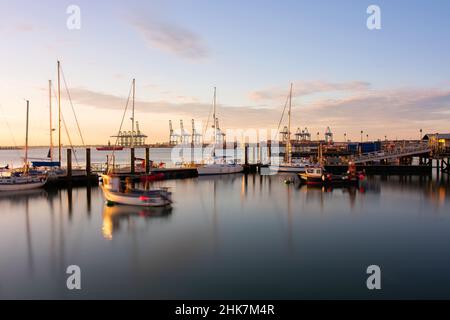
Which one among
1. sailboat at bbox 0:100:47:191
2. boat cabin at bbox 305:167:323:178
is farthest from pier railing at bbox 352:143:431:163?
sailboat at bbox 0:100:47:191

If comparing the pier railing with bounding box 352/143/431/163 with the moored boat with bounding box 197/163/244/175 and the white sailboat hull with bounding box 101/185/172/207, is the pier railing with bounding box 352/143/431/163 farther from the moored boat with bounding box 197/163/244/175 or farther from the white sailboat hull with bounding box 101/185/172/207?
the white sailboat hull with bounding box 101/185/172/207

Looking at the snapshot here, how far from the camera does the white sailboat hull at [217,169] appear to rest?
6694 cm

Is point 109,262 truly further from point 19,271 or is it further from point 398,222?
point 398,222

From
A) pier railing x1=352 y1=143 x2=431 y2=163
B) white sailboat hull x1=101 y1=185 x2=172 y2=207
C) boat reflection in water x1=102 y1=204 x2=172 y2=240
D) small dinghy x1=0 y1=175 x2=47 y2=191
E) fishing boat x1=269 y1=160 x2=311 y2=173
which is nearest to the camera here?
boat reflection in water x1=102 y1=204 x2=172 y2=240

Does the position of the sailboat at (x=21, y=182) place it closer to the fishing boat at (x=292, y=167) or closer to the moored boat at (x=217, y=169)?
the moored boat at (x=217, y=169)

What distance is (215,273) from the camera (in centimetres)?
1723

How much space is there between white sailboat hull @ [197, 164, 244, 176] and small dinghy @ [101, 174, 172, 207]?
3289 cm

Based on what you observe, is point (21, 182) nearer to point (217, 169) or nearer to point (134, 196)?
point (134, 196)

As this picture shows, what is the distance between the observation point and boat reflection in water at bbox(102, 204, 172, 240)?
86.3ft

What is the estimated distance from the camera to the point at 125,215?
2970 cm

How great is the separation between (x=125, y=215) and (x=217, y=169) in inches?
1541

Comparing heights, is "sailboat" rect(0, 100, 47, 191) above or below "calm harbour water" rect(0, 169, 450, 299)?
above

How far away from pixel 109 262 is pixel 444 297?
15875 mm

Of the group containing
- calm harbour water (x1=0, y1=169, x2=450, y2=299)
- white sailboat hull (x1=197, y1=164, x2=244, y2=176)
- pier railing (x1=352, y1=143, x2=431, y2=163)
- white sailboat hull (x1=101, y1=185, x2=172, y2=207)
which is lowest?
calm harbour water (x1=0, y1=169, x2=450, y2=299)
